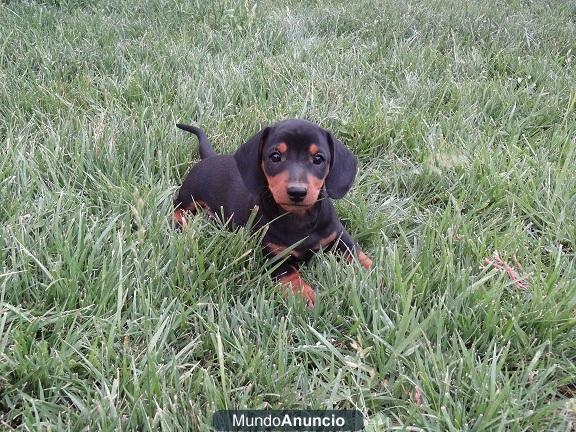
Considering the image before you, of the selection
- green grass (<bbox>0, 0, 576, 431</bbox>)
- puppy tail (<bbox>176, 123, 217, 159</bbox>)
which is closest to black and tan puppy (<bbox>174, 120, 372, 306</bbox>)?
green grass (<bbox>0, 0, 576, 431</bbox>)

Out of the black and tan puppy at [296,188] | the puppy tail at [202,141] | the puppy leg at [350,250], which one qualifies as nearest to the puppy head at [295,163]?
the black and tan puppy at [296,188]

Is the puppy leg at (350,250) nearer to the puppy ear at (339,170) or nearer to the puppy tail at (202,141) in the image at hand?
the puppy ear at (339,170)

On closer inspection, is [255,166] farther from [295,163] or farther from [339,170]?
[339,170]

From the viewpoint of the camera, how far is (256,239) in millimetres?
2430

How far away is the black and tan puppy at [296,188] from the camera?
225 centimetres

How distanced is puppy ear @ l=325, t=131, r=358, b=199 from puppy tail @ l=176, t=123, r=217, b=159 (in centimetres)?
85

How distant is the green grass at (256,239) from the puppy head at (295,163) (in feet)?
0.85

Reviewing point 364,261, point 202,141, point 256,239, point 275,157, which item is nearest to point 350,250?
point 364,261

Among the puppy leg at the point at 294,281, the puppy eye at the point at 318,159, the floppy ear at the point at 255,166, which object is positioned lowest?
the puppy leg at the point at 294,281

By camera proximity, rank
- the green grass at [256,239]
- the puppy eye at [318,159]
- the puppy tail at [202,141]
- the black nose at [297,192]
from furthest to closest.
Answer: the puppy tail at [202,141] < the puppy eye at [318,159] < the black nose at [297,192] < the green grass at [256,239]

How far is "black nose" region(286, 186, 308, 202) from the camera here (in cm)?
215

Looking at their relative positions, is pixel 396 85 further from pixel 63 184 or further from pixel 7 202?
pixel 7 202

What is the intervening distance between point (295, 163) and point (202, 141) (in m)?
1.00

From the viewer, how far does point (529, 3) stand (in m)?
6.15
